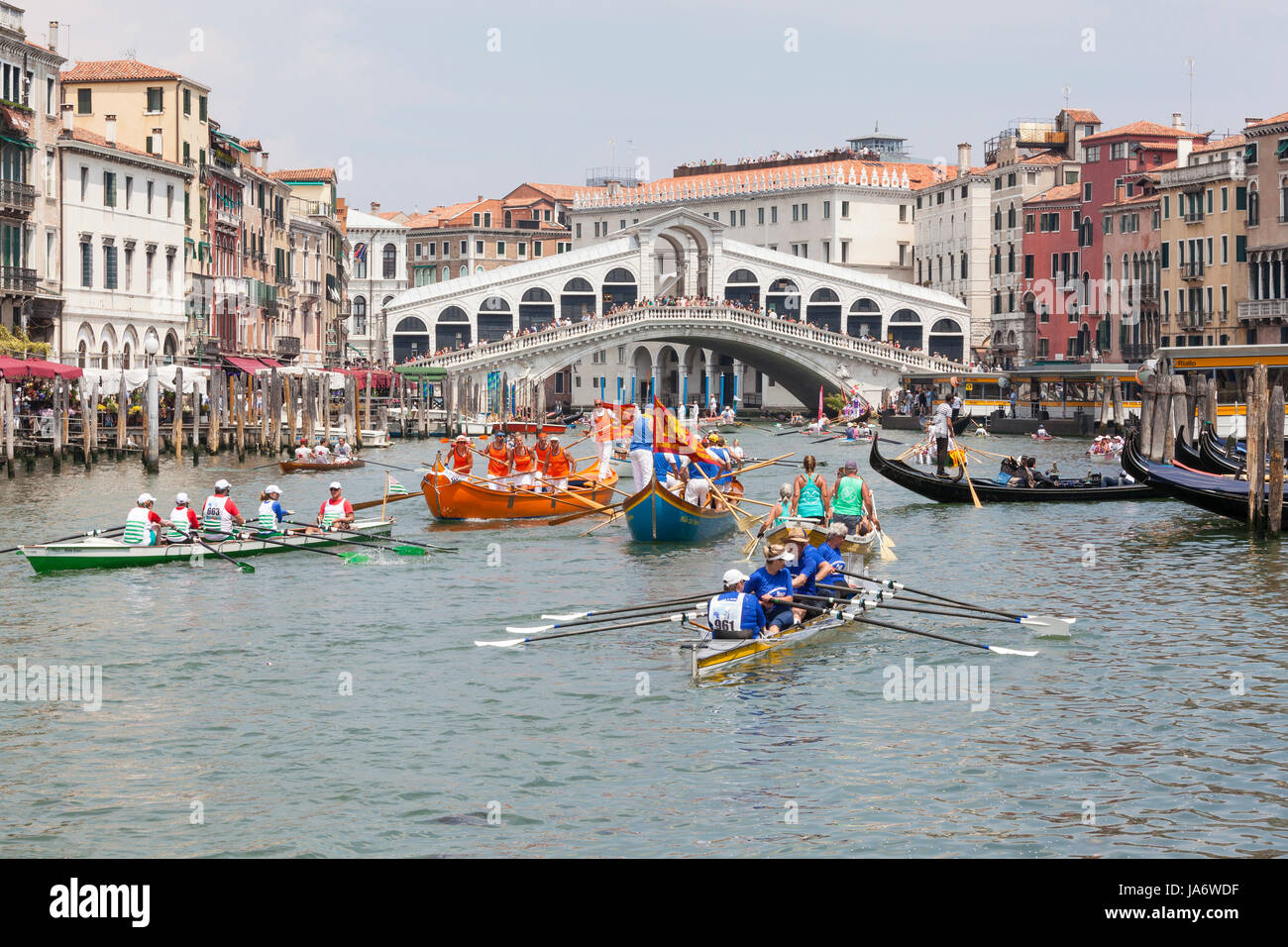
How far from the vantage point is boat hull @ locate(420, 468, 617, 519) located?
75.8ft

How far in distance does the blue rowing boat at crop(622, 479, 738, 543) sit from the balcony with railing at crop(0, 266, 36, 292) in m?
19.9

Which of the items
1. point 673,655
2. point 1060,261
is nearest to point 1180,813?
point 673,655

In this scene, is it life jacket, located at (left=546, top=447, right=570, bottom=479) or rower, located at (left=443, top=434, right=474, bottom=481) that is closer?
rower, located at (left=443, top=434, right=474, bottom=481)

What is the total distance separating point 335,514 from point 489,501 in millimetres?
4286

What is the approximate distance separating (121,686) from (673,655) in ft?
12.9

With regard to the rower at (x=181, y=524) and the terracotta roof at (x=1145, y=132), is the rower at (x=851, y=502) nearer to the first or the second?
the rower at (x=181, y=524)

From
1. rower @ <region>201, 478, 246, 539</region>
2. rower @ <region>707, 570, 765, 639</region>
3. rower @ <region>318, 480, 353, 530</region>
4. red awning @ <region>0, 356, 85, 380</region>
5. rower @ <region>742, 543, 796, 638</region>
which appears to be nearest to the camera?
rower @ <region>707, 570, 765, 639</region>

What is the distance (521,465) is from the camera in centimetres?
2405

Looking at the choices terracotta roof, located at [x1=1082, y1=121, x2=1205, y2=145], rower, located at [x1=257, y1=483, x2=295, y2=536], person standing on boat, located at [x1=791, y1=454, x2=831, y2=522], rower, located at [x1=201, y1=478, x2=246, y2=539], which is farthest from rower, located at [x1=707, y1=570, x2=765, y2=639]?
terracotta roof, located at [x1=1082, y1=121, x2=1205, y2=145]

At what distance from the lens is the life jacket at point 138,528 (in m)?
16.9

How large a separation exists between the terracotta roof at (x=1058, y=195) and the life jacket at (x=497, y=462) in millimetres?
41520

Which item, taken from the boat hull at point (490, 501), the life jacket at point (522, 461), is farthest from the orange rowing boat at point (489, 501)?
the life jacket at point (522, 461)

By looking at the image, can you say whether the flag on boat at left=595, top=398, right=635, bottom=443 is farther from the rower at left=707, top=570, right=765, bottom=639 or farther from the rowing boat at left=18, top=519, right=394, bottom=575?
the rower at left=707, top=570, right=765, bottom=639
